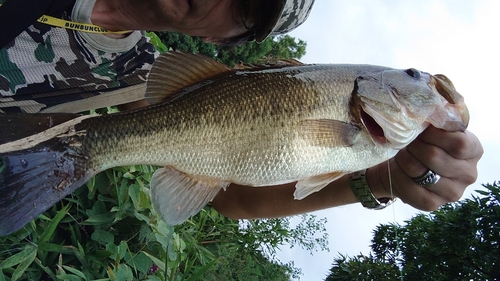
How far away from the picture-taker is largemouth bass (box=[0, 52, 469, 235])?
1.58 metres

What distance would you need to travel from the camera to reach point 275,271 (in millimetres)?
5918

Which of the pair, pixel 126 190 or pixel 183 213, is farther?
pixel 126 190

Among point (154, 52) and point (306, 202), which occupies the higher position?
point (154, 52)

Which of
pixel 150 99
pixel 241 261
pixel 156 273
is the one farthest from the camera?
pixel 241 261

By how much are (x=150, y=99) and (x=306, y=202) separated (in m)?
0.90

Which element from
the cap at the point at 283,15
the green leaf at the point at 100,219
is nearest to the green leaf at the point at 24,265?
the green leaf at the point at 100,219

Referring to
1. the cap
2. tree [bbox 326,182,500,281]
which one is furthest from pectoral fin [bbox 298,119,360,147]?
tree [bbox 326,182,500,281]

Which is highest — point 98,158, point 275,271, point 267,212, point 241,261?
point 98,158

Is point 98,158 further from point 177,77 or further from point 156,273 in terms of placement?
point 156,273

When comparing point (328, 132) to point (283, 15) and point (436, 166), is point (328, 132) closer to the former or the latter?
point (436, 166)

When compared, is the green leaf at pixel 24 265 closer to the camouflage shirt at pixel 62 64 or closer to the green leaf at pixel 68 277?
the green leaf at pixel 68 277

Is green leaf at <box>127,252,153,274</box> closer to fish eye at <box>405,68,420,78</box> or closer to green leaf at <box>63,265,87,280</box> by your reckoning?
green leaf at <box>63,265,87,280</box>

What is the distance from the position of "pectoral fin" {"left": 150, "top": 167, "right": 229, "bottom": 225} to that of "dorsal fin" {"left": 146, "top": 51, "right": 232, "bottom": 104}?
330 millimetres

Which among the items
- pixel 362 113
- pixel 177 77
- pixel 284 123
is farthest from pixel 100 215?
pixel 362 113
